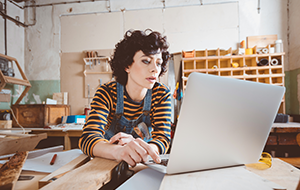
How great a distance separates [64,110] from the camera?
3395mm

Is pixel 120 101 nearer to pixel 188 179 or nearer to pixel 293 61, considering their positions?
pixel 188 179

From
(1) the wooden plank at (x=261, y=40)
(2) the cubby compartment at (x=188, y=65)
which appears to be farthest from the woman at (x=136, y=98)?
(1) the wooden plank at (x=261, y=40)

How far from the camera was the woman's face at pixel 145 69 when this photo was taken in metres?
0.94

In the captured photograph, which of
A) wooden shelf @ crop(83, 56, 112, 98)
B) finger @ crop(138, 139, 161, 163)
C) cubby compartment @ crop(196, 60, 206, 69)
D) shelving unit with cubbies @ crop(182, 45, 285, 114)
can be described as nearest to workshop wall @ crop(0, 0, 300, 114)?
shelving unit with cubbies @ crop(182, 45, 285, 114)

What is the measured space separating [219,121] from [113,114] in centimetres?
76

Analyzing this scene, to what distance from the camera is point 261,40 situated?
3.16 m

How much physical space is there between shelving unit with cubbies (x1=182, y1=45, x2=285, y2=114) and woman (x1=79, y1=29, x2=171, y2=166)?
205cm

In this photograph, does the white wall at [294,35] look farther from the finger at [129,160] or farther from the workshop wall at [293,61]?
the finger at [129,160]

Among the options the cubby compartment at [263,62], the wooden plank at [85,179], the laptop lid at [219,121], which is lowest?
the wooden plank at [85,179]

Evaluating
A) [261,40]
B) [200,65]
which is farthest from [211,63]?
[261,40]

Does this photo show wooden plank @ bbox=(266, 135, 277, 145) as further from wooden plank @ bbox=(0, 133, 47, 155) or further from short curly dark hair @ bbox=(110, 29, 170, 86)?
wooden plank @ bbox=(0, 133, 47, 155)

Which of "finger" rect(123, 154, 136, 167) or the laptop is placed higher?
the laptop

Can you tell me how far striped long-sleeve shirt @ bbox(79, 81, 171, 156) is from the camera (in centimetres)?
78

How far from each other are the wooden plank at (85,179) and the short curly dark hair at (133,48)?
67 cm
